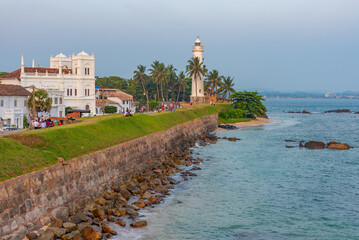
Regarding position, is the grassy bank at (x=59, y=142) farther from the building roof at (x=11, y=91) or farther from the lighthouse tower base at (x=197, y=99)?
the lighthouse tower base at (x=197, y=99)

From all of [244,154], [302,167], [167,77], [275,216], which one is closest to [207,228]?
[275,216]

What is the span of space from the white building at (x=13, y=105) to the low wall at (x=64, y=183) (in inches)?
819

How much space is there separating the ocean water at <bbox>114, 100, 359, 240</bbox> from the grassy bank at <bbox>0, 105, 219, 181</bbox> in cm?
711

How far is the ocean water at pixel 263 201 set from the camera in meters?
26.9

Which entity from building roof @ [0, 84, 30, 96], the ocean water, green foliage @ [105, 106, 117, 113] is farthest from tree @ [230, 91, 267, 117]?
building roof @ [0, 84, 30, 96]

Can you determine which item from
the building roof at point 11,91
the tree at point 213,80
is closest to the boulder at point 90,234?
the building roof at point 11,91

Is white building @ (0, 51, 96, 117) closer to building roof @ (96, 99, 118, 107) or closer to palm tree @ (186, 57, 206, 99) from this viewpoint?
building roof @ (96, 99, 118, 107)

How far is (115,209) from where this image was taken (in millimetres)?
28797

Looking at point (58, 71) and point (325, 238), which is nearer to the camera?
point (325, 238)

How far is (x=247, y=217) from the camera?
Answer: 97.4ft

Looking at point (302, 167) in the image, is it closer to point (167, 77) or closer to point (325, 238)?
point (325, 238)

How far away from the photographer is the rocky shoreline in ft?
77.9

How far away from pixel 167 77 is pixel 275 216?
337ft

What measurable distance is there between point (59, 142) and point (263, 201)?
53.6 ft
